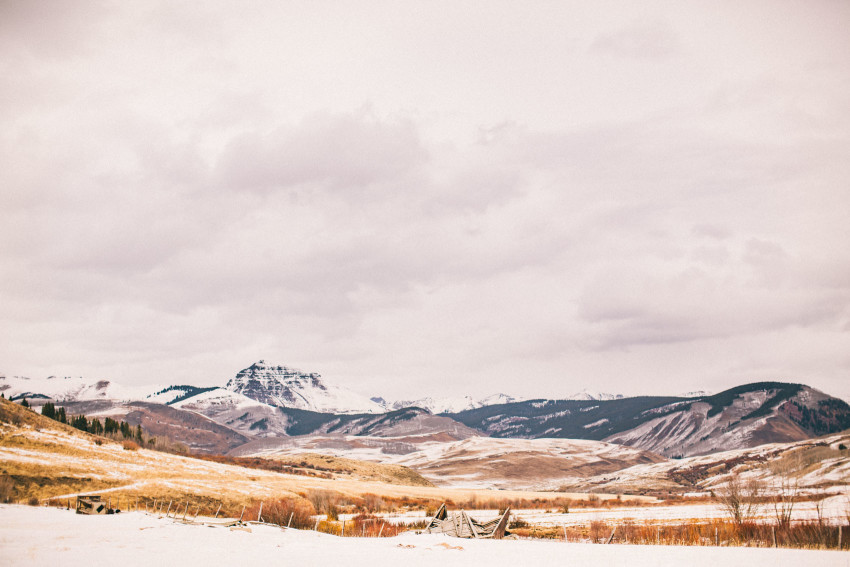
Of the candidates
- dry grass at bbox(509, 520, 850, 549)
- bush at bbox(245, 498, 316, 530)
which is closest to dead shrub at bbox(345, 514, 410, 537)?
bush at bbox(245, 498, 316, 530)

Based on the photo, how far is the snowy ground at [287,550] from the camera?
2116 centimetres

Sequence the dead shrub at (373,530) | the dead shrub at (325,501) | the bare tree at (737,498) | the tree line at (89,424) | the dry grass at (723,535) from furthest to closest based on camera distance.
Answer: the tree line at (89,424) < the dead shrub at (325,501) < the bare tree at (737,498) < the dead shrub at (373,530) < the dry grass at (723,535)

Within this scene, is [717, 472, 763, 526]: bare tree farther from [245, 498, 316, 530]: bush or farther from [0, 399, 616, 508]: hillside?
[0, 399, 616, 508]: hillside

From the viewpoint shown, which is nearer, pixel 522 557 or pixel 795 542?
pixel 522 557

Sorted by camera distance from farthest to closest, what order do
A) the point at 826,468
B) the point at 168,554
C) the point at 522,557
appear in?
the point at 826,468
the point at 522,557
the point at 168,554

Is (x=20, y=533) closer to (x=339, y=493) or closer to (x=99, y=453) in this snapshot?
(x=99, y=453)

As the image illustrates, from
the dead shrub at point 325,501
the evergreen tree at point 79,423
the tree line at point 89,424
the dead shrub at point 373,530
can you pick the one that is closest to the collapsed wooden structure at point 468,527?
the dead shrub at point 373,530

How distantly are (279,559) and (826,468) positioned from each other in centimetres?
15167

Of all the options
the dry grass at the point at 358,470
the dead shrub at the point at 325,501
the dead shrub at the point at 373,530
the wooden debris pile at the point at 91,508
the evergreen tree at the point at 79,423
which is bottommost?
the dry grass at the point at 358,470

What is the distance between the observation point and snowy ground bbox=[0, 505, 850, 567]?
2116 cm

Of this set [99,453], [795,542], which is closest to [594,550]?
[795,542]

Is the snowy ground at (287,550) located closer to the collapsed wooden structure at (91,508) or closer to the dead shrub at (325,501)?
the collapsed wooden structure at (91,508)

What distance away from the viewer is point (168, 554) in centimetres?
2167

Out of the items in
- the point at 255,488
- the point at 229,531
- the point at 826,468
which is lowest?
the point at 826,468
